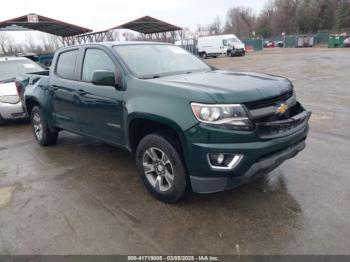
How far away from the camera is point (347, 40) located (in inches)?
1551

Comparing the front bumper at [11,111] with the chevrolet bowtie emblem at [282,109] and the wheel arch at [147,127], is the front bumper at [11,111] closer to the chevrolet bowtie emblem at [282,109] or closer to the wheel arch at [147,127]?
the wheel arch at [147,127]

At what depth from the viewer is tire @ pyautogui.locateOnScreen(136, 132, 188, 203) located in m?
3.12

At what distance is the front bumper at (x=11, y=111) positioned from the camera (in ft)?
24.8

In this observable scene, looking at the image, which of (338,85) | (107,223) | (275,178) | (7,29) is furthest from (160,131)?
(7,29)

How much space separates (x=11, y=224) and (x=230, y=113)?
2540 mm

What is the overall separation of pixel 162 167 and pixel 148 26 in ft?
104

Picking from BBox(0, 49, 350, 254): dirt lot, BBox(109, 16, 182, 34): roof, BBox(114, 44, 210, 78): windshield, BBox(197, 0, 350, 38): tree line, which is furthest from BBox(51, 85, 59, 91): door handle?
BBox(197, 0, 350, 38): tree line

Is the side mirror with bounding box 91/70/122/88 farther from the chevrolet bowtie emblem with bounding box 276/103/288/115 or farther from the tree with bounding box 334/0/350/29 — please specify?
the tree with bounding box 334/0/350/29

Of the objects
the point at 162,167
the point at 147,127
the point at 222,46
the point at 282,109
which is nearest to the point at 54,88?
the point at 147,127

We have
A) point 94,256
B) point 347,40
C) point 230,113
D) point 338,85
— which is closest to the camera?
point 94,256

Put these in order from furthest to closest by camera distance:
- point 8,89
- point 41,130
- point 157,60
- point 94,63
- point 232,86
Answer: point 8,89 → point 41,130 → point 94,63 → point 157,60 → point 232,86

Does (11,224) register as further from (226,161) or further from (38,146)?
(38,146)

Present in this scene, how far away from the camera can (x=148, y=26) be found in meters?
32.7

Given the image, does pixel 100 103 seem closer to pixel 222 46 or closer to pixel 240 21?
pixel 222 46
